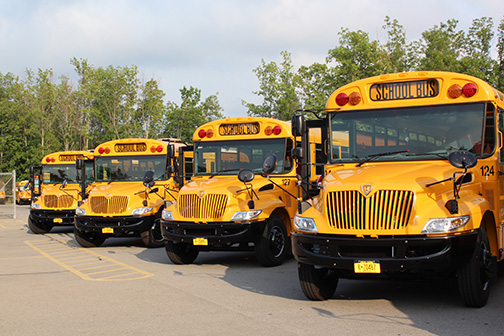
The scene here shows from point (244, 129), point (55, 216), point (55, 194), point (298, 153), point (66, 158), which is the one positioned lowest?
point (55, 216)

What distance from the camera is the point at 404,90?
7.53 meters

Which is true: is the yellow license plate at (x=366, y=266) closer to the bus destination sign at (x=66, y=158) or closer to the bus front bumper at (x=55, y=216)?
the bus front bumper at (x=55, y=216)

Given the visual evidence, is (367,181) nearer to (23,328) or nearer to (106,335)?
(106,335)

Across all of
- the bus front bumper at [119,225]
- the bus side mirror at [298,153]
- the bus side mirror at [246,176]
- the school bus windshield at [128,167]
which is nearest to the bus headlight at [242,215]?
the bus side mirror at [246,176]

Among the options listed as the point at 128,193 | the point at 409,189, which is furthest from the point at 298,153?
the point at 128,193

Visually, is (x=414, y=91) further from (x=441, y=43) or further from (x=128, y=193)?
(x=441, y=43)

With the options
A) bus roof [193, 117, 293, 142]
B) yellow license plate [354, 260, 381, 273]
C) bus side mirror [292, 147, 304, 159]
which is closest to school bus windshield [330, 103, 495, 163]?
bus side mirror [292, 147, 304, 159]

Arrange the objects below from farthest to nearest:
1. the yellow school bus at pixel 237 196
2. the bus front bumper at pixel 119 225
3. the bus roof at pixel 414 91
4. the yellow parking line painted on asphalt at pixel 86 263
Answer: the bus front bumper at pixel 119 225, the yellow school bus at pixel 237 196, the yellow parking line painted on asphalt at pixel 86 263, the bus roof at pixel 414 91

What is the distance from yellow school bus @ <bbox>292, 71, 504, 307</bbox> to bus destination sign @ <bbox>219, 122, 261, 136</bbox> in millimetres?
3331

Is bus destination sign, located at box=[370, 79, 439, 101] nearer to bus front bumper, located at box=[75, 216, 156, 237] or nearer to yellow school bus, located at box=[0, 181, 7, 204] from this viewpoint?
bus front bumper, located at box=[75, 216, 156, 237]

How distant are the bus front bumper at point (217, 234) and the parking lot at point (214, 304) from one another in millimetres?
474

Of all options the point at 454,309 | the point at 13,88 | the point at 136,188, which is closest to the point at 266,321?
the point at 454,309

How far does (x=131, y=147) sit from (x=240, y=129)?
4187 millimetres

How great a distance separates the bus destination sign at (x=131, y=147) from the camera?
46.7ft
